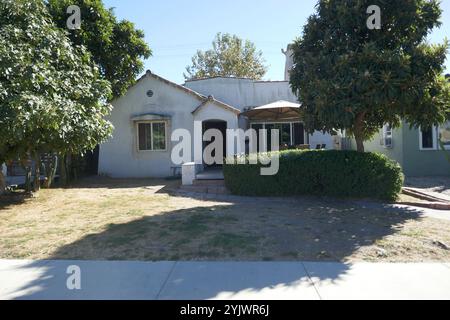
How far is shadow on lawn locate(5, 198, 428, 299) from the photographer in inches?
177

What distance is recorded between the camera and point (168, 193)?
451 inches

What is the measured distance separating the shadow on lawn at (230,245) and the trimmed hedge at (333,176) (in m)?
0.74

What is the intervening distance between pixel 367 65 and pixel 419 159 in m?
8.33

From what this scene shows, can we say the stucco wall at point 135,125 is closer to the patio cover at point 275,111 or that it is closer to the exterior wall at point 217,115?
the exterior wall at point 217,115

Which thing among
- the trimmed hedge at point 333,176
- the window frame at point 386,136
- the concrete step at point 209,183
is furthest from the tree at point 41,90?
the window frame at point 386,136

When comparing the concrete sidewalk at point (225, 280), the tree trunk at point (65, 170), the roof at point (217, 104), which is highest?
the roof at point (217, 104)

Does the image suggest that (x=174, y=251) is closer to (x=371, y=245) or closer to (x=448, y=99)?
(x=371, y=245)

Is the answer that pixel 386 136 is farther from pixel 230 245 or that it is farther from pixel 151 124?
pixel 230 245

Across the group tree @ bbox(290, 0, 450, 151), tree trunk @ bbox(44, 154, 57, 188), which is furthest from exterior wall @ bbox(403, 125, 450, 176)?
tree trunk @ bbox(44, 154, 57, 188)

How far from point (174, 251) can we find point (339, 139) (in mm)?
15510

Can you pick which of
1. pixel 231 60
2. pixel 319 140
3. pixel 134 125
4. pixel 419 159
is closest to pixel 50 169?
pixel 134 125

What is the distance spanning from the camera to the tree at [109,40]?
42.2 feet

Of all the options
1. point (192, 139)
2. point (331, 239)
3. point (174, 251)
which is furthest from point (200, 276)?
point (192, 139)

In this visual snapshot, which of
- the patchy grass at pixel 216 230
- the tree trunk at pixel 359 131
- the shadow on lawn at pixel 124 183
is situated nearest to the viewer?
the patchy grass at pixel 216 230
